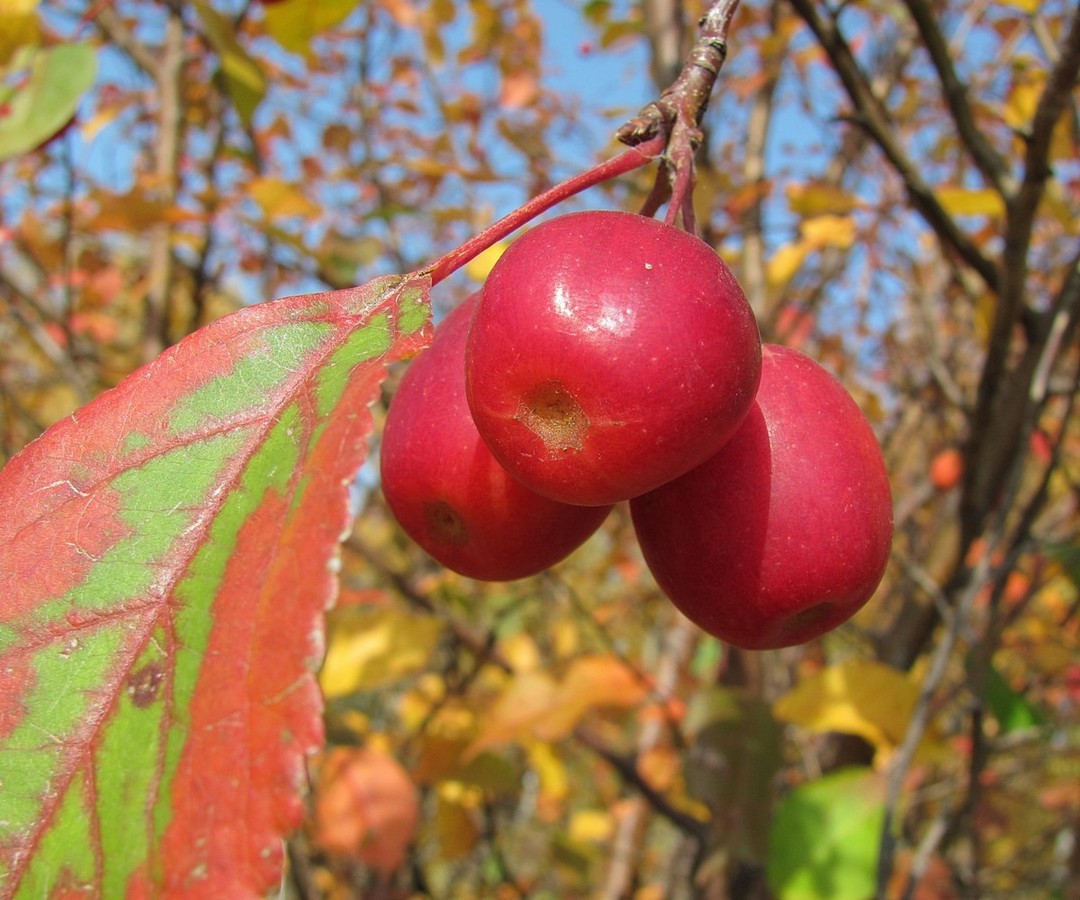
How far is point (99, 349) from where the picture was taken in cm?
311

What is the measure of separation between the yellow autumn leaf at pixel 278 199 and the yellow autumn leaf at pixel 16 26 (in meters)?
0.38

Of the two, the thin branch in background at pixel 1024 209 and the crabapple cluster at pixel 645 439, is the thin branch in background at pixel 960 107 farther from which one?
the crabapple cluster at pixel 645 439

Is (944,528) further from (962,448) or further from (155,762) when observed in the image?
(155,762)

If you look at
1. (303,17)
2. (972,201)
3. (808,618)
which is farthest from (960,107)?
(303,17)

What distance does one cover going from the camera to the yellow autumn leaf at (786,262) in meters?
1.58

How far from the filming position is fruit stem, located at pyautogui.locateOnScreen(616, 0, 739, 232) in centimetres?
53

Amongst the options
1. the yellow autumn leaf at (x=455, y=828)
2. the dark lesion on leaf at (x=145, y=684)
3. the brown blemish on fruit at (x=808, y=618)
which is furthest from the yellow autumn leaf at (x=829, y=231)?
the yellow autumn leaf at (x=455, y=828)

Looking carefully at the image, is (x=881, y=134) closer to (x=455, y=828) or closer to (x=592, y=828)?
(x=455, y=828)

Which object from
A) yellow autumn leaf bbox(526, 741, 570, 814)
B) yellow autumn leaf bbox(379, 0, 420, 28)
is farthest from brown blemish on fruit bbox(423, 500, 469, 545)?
yellow autumn leaf bbox(379, 0, 420, 28)

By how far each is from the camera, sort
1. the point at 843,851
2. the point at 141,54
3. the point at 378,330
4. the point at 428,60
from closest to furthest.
A: the point at 378,330 < the point at 843,851 < the point at 141,54 < the point at 428,60

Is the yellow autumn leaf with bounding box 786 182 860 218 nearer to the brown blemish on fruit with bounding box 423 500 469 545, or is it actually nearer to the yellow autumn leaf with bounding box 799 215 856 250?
the yellow autumn leaf with bounding box 799 215 856 250

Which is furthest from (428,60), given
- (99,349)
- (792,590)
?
(792,590)

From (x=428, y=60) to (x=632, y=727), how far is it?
2318mm

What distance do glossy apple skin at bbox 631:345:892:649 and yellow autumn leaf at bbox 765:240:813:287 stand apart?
107 centimetres
